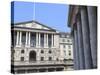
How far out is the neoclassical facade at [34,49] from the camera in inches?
91.3

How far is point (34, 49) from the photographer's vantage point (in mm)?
2449

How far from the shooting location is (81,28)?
8.98ft

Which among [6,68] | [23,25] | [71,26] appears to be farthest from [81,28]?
[6,68]

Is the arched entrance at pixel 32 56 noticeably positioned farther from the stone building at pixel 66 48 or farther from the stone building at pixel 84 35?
the stone building at pixel 84 35

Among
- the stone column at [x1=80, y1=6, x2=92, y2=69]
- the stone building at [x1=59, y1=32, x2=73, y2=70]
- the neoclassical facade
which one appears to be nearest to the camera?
the neoclassical facade

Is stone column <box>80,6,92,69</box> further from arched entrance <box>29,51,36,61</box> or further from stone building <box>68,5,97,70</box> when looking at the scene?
arched entrance <box>29,51,36,61</box>

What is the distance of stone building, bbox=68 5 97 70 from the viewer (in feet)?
8.73

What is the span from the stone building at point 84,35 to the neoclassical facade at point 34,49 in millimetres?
227

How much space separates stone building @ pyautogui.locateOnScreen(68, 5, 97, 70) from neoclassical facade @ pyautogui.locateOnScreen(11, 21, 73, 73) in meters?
0.23

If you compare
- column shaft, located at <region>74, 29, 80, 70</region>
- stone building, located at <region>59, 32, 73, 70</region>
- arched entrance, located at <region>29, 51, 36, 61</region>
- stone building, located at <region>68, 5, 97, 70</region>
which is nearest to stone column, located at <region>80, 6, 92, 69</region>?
stone building, located at <region>68, 5, 97, 70</region>

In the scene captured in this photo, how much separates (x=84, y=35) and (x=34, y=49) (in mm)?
715

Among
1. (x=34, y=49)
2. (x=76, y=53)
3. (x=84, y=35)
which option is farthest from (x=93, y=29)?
(x=34, y=49)

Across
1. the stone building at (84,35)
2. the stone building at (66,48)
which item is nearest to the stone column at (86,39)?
the stone building at (84,35)

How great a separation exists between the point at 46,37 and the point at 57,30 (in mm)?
162
